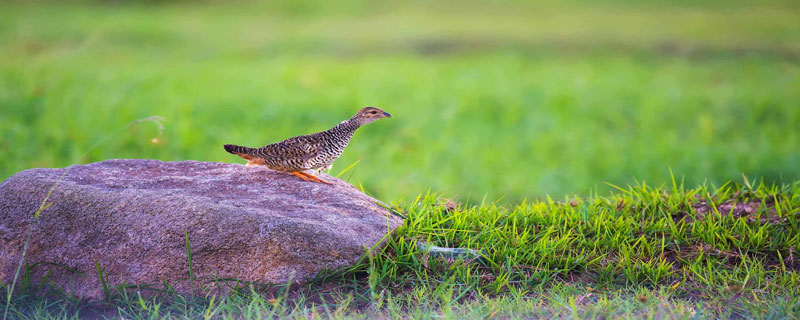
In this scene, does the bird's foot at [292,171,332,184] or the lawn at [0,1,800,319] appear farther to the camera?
the bird's foot at [292,171,332,184]

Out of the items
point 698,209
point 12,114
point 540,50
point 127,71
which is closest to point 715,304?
point 698,209

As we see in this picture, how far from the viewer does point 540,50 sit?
50.5 feet

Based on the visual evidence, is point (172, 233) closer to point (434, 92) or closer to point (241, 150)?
point (241, 150)

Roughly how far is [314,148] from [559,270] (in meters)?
1.52

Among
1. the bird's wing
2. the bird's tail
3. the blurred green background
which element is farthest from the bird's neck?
the blurred green background

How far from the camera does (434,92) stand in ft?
36.9

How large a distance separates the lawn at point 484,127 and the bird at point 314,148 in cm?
62

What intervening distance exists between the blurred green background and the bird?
202cm

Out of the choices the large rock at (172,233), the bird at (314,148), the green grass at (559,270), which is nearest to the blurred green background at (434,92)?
the green grass at (559,270)

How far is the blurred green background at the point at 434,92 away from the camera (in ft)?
26.9

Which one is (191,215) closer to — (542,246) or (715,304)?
(542,246)

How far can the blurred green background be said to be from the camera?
819 centimetres

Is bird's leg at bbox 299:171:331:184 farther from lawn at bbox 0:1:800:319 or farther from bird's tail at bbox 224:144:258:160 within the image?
lawn at bbox 0:1:800:319

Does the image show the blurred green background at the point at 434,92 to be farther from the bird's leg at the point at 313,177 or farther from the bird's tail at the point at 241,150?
the bird's leg at the point at 313,177
